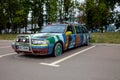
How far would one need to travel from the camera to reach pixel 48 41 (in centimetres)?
692

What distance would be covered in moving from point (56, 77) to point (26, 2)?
107 feet

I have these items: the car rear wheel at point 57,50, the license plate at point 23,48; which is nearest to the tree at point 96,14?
the car rear wheel at point 57,50

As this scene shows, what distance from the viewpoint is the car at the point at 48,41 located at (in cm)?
686

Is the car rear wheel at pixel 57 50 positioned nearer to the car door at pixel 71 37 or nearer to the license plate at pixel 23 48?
the car door at pixel 71 37

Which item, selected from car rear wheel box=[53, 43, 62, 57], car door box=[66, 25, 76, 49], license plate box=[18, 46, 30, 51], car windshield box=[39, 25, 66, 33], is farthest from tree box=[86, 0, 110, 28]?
license plate box=[18, 46, 30, 51]

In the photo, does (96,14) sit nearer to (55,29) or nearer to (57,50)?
(55,29)

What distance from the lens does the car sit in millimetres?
6863

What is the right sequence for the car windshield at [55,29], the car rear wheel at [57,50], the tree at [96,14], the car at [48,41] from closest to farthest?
the car at [48,41], the car rear wheel at [57,50], the car windshield at [55,29], the tree at [96,14]

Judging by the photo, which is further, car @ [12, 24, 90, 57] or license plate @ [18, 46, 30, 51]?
license plate @ [18, 46, 30, 51]

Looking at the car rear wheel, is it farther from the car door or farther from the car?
the car door

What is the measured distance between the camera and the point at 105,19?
130 feet

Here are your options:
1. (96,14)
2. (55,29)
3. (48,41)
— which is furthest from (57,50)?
(96,14)

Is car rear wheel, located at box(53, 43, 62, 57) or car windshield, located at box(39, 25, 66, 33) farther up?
car windshield, located at box(39, 25, 66, 33)

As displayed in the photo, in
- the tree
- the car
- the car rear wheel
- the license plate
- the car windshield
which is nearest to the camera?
the car
